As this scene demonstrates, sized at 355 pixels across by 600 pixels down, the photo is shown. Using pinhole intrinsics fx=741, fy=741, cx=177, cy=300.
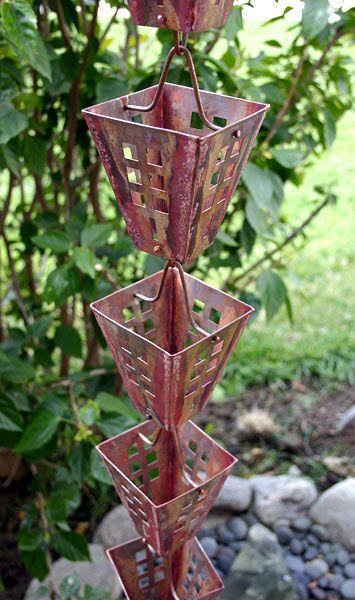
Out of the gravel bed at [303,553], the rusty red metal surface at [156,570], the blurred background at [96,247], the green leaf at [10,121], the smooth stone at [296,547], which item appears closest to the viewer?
the rusty red metal surface at [156,570]

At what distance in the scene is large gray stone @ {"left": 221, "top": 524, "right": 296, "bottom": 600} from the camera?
180 centimetres

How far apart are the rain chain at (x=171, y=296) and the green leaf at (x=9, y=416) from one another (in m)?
0.42

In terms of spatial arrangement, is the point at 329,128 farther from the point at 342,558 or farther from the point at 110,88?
the point at 342,558

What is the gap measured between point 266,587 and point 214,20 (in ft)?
4.78

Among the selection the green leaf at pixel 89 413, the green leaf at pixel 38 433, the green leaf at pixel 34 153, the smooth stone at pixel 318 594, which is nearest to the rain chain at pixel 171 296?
the green leaf at pixel 89 413

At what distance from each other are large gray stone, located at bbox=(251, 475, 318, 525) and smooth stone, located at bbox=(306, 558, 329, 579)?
15 cm

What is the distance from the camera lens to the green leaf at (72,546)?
1562 millimetres

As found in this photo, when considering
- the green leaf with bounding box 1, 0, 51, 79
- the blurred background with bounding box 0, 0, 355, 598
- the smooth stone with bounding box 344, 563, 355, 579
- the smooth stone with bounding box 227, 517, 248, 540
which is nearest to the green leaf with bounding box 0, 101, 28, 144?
the blurred background with bounding box 0, 0, 355, 598

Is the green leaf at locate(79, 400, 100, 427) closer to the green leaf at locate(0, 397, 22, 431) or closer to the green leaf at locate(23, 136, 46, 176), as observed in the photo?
the green leaf at locate(0, 397, 22, 431)

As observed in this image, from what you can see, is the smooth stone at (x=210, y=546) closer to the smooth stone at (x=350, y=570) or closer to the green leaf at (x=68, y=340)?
the smooth stone at (x=350, y=570)

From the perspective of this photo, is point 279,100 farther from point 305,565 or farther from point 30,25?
point 305,565

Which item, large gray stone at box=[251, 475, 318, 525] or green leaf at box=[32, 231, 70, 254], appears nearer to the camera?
green leaf at box=[32, 231, 70, 254]

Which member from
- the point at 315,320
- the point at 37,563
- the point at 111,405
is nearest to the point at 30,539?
the point at 37,563

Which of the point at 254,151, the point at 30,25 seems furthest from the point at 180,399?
the point at 254,151
